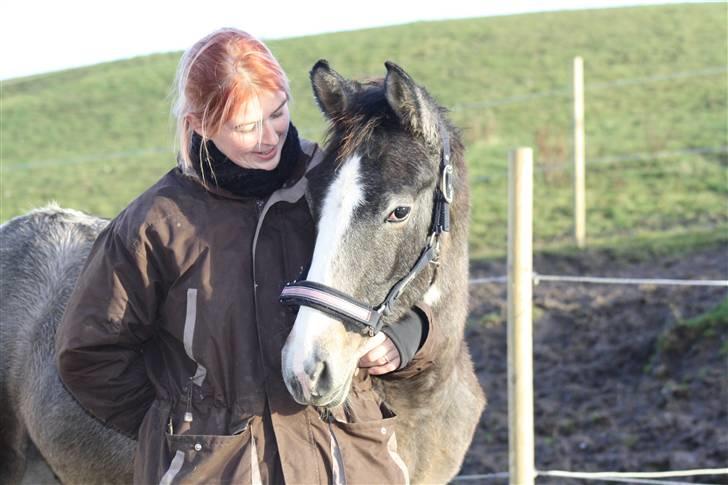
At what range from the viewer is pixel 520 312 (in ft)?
12.8

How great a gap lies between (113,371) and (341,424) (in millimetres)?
637

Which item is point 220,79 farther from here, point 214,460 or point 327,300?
point 214,460

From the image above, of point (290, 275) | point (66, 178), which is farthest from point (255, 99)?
A: point (66, 178)

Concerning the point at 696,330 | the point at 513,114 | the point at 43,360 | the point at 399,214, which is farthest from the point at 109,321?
the point at 513,114

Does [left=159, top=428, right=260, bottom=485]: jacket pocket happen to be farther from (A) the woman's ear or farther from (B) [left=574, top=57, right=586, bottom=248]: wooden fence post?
(B) [left=574, top=57, right=586, bottom=248]: wooden fence post

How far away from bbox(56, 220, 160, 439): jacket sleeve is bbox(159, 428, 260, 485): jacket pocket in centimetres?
28

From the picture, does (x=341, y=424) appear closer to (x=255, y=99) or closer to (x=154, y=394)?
(x=154, y=394)

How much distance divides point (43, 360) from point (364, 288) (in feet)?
5.49

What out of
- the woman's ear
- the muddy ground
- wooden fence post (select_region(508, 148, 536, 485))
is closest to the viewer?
the woman's ear

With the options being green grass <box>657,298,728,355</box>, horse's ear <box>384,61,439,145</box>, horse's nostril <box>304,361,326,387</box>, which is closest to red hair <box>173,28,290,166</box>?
horse's ear <box>384,61,439,145</box>

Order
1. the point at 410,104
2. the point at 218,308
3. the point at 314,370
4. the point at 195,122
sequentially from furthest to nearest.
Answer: the point at 410,104
the point at 195,122
the point at 218,308
the point at 314,370

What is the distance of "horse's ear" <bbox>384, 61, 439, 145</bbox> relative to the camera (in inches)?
91.2

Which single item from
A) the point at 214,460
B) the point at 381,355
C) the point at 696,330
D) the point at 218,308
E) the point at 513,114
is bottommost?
the point at 214,460

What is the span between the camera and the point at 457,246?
2633 mm
